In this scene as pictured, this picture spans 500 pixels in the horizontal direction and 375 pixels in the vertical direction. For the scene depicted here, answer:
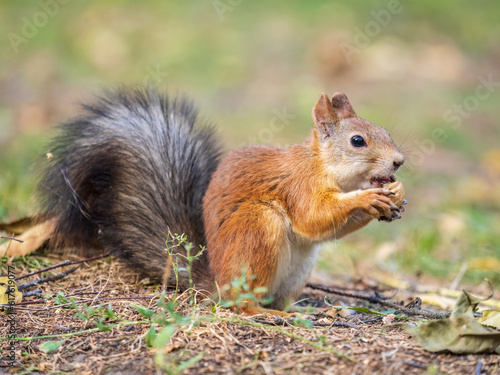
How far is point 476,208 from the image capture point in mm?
5133

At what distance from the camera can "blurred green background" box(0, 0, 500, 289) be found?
6.29 metres

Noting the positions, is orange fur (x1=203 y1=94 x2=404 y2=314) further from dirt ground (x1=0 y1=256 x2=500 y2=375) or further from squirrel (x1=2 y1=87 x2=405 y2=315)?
dirt ground (x1=0 y1=256 x2=500 y2=375)

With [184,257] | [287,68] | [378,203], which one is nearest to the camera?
[378,203]

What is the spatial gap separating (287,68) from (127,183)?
603 centimetres

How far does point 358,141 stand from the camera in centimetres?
257

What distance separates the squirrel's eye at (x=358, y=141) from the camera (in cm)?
256

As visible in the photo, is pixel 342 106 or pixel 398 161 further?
pixel 342 106

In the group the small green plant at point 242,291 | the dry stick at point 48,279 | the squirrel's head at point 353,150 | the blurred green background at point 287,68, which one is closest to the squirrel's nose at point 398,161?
the squirrel's head at point 353,150

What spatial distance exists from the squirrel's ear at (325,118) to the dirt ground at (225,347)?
2.70 ft

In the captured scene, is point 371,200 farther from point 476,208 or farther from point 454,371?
point 476,208

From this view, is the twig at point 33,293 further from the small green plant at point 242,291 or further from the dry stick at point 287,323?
the dry stick at point 287,323

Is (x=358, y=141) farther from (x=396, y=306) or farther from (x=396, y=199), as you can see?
(x=396, y=306)

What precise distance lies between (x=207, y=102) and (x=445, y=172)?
306 centimetres

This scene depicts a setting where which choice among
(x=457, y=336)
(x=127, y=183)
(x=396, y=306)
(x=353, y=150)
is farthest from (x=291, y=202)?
(x=457, y=336)
